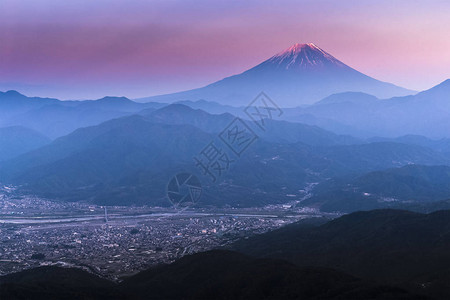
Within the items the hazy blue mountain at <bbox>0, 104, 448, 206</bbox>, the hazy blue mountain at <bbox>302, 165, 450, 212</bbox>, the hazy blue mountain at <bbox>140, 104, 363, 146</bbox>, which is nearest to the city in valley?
the hazy blue mountain at <bbox>302, 165, 450, 212</bbox>

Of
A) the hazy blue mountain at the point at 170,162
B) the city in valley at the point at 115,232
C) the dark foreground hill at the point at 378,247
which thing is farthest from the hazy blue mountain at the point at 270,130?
the dark foreground hill at the point at 378,247

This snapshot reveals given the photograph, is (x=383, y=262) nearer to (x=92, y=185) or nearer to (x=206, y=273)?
(x=206, y=273)

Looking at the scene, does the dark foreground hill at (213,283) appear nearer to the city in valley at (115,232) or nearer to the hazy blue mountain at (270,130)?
the city in valley at (115,232)

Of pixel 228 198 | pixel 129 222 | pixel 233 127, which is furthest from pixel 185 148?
pixel 129 222

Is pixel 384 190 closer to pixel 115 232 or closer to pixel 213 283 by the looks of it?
pixel 115 232

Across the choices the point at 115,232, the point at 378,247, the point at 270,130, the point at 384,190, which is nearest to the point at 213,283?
the point at 378,247
